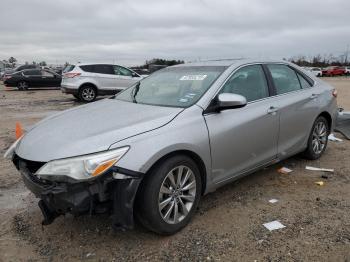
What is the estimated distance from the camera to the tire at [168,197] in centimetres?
315

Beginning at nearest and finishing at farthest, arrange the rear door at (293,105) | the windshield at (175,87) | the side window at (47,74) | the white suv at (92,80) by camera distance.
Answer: the windshield at (175,87) < the rear door at (293,105) < the white suv at (92,80) < the side window at (47,74)

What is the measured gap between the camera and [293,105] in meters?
4.84

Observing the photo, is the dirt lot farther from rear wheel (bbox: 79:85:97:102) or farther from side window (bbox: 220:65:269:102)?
rear wheel (bbox: 79:85:97:102)

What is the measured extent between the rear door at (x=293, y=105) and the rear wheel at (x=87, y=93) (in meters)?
11.3

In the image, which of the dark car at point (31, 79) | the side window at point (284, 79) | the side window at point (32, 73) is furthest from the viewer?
the side window at point (32, 73)

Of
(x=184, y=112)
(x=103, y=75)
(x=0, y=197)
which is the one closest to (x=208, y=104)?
(x=184, y=112)

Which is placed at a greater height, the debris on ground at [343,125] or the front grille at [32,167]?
the front grille at [32,167]

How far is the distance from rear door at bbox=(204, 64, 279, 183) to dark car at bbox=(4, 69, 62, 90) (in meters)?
21.1

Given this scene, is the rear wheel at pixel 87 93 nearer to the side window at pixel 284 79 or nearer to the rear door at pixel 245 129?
the side window at pixel 284 79

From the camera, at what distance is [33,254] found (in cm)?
325

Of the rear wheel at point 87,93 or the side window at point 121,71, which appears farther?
the side window at point 121,71

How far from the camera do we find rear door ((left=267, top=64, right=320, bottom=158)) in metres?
4.70

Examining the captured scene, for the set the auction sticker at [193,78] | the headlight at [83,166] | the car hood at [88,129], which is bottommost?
the headlight at [83,166]

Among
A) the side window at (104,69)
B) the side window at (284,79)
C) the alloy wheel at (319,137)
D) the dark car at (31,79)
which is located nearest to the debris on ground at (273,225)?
the side window at (284,79)
